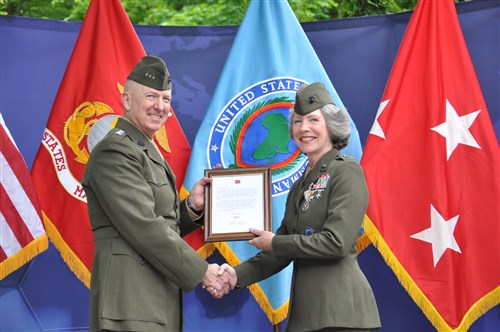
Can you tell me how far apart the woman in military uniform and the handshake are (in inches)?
9.7

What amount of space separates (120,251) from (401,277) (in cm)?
198

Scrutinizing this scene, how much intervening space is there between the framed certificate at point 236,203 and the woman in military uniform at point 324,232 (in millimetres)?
302

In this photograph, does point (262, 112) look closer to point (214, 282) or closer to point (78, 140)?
point (78, 140)

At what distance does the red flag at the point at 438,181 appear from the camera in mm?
4578

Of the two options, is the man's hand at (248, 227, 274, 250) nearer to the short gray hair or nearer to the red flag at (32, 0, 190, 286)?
the short gray hair

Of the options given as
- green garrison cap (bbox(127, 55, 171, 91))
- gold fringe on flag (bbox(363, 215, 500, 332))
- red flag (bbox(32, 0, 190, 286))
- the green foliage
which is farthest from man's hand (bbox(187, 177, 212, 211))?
the green foliage

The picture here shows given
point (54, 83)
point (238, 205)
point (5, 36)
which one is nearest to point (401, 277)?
point (238, 205)

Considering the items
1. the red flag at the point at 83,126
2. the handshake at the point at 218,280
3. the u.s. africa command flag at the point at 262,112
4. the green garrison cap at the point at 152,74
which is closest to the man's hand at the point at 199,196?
the handshake at the point at 218,280

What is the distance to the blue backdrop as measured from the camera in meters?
5.11

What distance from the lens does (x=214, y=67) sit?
5.45 meters

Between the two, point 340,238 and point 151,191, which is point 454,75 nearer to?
point 340,238

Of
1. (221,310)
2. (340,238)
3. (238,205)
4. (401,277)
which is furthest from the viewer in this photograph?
(221,310)

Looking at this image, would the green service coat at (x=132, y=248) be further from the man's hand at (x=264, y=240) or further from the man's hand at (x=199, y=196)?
the man's hand at (x=199, y=196)

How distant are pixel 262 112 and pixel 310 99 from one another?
1.44 meters
